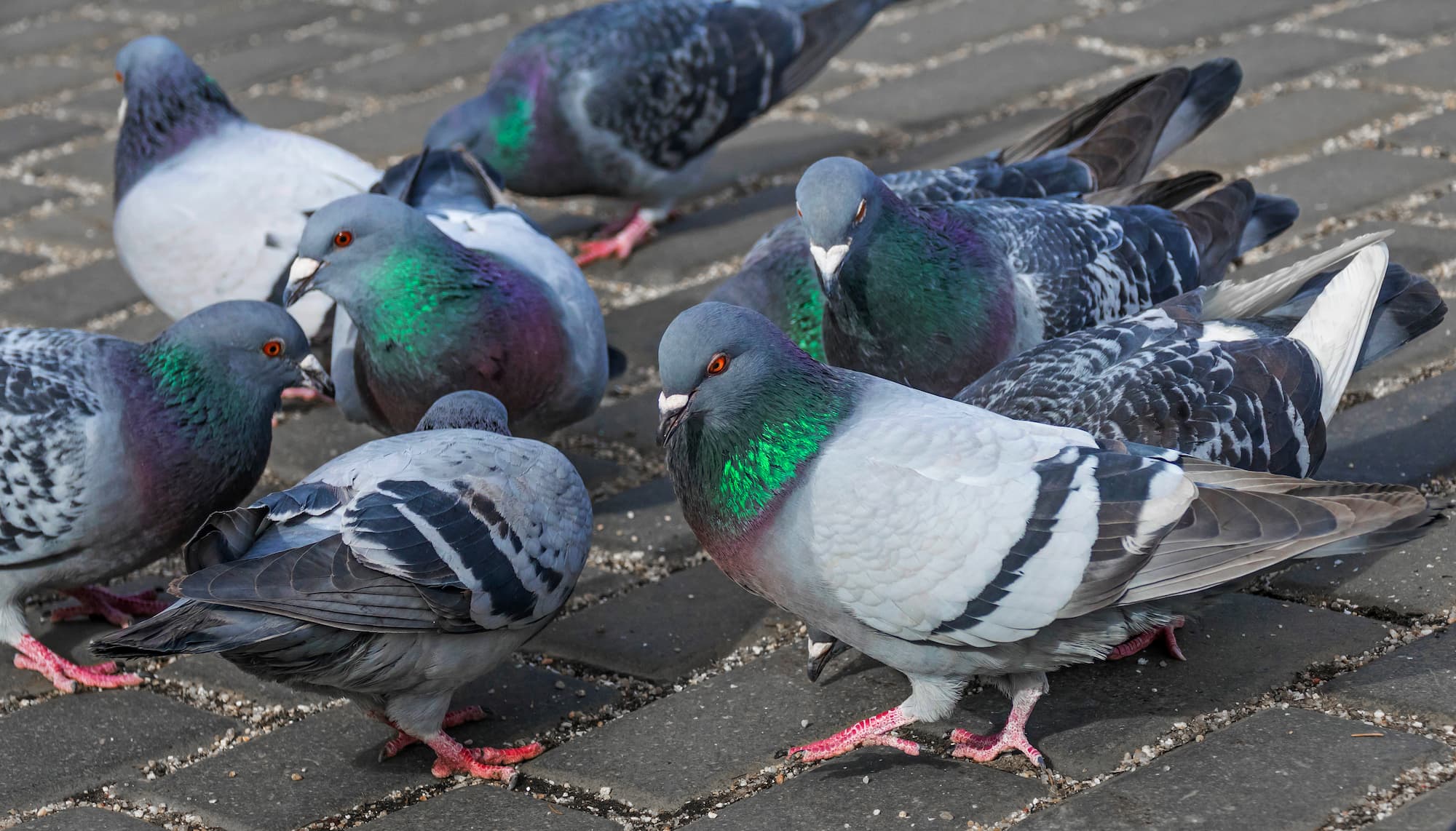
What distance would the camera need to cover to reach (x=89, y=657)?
3.83m

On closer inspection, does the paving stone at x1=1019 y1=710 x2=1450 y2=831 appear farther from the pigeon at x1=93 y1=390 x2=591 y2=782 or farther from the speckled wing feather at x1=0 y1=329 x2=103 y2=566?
the speckled wing feather at x1=0 y1=329 x2=103 y2=566

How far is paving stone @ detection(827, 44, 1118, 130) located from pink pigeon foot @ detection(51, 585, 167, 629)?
13.1 ft

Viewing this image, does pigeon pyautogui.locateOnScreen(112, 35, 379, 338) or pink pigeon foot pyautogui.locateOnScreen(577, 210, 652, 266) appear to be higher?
pigeon pyautogui.locateOnScreen(112, 35, 379, 338)

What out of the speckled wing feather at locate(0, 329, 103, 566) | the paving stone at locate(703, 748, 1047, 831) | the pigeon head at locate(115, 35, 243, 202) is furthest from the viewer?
the pigeon head at locate(115, 35, 243, 202)

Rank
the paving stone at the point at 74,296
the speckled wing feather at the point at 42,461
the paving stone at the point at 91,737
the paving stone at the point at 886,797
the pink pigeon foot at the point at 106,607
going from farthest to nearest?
the paving stone at the point at 74,296 → the pink pigeon foot at the point at 106,607 → the speckled wing feather at the point at 42,461 → the paving stone at the point at 91,737 → the paving stone at the point at 886,797

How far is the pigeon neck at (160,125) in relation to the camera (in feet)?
17.7

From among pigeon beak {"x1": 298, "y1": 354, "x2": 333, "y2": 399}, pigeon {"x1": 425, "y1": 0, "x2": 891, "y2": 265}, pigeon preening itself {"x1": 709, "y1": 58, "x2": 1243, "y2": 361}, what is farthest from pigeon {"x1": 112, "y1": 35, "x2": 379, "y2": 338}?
pigeon preening itself {"x1": 709, "y1": 58, "x2": 1243, "y2": 361}

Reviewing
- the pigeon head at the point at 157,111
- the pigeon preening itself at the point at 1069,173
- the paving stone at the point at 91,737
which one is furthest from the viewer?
the pigeon head at the point at 157,111

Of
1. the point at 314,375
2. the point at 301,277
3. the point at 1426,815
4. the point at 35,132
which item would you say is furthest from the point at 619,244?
the point at 1426,815

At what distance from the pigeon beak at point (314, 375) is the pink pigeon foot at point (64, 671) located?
2.65 ft

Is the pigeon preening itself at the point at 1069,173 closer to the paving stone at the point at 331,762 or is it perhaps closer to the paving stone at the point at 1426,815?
the paving stone at the point at 331,762

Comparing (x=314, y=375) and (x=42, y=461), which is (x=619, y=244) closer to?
(x=314, y=375)

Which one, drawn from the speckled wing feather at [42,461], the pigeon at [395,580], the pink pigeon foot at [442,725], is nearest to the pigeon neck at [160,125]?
the speckled wing feather at [42,461]

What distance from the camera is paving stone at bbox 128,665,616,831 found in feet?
10.2
